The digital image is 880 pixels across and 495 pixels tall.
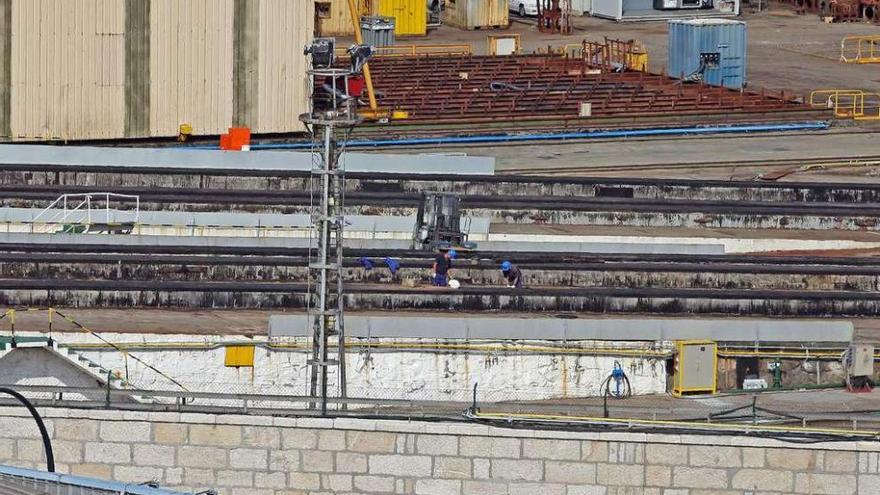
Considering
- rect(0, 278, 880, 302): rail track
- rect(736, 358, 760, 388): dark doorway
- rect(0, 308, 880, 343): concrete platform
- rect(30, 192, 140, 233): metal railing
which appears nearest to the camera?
rect(0, 308, 880, 343): concrete platform

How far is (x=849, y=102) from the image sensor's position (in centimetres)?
7700

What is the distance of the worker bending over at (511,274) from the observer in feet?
153

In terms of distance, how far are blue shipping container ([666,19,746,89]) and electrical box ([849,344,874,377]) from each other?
37.8m

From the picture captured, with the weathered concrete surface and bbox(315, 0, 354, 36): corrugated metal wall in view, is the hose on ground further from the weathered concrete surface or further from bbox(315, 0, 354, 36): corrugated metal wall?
bbox(315, 0, 354, 36): corrugated metal wall

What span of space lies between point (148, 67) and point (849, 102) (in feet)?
90.7

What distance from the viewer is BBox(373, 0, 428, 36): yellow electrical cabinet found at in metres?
92.0

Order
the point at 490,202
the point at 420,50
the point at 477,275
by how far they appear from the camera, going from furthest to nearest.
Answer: the point at 420,50 < the point at 490,202 < the point at 477,275

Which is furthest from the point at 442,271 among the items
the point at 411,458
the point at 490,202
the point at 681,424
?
the point at 681,424

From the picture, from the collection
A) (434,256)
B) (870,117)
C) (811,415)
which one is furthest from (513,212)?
(870,117)

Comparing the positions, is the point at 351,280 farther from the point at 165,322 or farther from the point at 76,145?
the point at 76,145

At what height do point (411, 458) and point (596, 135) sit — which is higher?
point (596, 135)

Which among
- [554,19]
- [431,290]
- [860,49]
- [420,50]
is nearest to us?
[431,290]

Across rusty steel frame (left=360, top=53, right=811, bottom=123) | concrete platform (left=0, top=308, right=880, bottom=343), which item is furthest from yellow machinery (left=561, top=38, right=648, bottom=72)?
concrete platform (left=0, top=308, right=880, bottom=343)

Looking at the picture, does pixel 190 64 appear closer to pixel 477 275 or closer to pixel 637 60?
pixel 477 275
